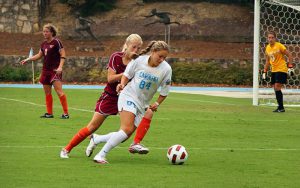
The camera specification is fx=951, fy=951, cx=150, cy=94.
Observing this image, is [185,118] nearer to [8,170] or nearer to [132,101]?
[132,101]

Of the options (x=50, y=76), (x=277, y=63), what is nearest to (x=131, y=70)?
(x=50, y=76)

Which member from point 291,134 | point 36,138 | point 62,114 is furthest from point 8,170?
point 62,114

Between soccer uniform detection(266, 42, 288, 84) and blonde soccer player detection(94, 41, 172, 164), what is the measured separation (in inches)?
460

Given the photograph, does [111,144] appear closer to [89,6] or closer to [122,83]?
[122,83]

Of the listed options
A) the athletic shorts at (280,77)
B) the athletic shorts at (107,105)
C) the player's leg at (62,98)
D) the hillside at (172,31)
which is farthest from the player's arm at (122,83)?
the hillside at (172,31)

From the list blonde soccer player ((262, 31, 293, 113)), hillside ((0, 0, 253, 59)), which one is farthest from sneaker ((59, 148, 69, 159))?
hillside ((0, 0, 253, 59))

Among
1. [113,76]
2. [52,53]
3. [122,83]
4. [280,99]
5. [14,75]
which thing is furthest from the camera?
[14,75]

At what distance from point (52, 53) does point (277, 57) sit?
20.9 feet

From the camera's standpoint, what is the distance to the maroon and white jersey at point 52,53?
20.4 metres

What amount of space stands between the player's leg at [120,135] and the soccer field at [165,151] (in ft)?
0.51

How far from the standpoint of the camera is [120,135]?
12.1 metres

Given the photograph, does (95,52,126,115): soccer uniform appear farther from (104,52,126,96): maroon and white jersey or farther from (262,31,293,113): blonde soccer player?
(262,31,293,113): blonde soccer player

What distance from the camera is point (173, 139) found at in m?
15.7

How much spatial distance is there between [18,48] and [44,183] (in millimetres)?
39162
